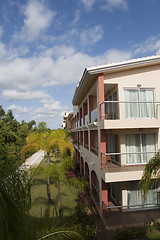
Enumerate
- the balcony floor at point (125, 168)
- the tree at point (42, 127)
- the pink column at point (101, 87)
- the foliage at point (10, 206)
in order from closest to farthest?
1. the foliage at point (10, 206)
2. the balcony floor at point (125, 168)
3. the pink column at point (101, 87)
4. the tree at point (42, 127)

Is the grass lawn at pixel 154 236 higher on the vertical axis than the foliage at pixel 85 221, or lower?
lower

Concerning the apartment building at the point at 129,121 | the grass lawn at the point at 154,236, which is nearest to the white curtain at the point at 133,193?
the apartment building at the point at 129,121

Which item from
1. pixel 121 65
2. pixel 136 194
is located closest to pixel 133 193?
pixel 136 194

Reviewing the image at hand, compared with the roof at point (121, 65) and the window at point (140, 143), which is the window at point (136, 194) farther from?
the roof at point (121, 65)

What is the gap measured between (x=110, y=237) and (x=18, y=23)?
12.5m

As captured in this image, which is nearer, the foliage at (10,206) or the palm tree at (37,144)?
the foliage at (10,206)

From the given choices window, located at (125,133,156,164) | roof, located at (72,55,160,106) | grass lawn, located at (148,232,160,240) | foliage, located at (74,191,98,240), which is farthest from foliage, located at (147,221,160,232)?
roof, located at (72,55,160,106)

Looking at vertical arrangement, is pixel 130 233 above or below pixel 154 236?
above

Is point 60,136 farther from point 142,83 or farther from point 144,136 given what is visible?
point 142,83

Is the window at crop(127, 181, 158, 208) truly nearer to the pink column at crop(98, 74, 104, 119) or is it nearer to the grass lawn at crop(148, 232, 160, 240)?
the grass lawn at crop(148, 232, 160, 240)

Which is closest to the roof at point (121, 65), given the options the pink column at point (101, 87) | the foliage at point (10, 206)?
the pink column at point (101, 87)

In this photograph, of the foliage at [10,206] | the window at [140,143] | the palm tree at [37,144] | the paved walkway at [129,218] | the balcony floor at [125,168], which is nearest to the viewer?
the foliage at [10,206]

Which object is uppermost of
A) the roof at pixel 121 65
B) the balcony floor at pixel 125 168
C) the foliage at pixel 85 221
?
the roof at pixel 121 65

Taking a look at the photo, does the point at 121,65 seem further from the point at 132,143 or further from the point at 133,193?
the point at 133,193
